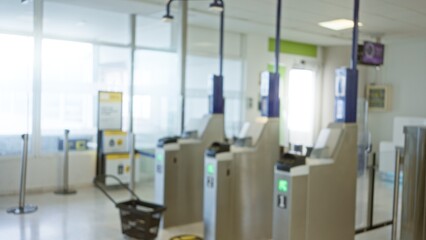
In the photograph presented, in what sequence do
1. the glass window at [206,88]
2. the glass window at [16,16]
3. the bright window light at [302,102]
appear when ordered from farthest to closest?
the bright window light at [302,102], the glass window at [206,88], the glass window at [16,16]

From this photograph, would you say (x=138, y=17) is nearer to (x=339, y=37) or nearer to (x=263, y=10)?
(x=263, y=10)

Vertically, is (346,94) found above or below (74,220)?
above

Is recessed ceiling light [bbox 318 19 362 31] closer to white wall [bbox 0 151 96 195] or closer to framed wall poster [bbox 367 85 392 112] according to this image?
framed wall poster [bbox 367 85 392 112]

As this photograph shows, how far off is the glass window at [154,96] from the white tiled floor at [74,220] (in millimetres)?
1338

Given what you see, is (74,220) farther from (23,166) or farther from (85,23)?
(85,23)

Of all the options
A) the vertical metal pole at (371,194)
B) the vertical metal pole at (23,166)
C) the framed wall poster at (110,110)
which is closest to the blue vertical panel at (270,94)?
the vertical metal pole at (371,194)

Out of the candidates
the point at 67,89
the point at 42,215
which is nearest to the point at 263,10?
the point at 67,89

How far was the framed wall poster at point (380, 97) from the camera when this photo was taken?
6.44 metres

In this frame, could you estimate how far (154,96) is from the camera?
24.2ft

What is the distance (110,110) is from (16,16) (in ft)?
5.94

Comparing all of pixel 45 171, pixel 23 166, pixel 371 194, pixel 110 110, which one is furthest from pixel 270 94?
pixel 45 171

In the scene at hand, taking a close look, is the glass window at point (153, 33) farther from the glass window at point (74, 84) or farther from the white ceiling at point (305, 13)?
the glass window at point (74, 84)

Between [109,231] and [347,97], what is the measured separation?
2817 millimetres

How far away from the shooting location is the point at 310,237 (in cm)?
356
